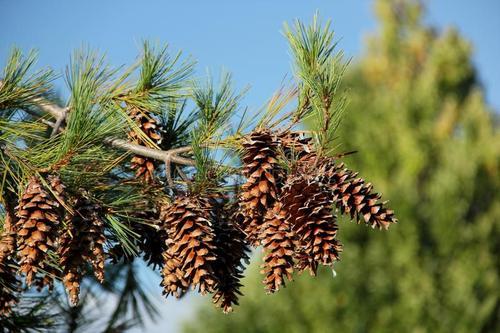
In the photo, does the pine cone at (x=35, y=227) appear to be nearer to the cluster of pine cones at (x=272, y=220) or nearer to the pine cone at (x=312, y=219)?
→ the cluster of pine cones at (x=272, y=220)

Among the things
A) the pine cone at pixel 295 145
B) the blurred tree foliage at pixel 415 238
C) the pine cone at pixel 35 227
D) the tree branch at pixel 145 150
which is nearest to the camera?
the pine cone at pixel 35 227

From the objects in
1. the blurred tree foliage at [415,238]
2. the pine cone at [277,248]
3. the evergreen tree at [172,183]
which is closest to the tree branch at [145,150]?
the evergreen tree at [172,183]

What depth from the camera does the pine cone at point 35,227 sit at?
4.17 feet

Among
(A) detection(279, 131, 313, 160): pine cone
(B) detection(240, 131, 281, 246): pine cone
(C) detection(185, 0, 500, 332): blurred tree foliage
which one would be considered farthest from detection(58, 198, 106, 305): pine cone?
(C) detection(185, 0, 500, 332): blurred tree foliage

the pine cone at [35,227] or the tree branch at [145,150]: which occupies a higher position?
the tree branch at [145,150]

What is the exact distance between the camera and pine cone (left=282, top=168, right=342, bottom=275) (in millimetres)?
1274

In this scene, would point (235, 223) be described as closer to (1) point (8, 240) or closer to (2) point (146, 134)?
(2) point (146, 134)

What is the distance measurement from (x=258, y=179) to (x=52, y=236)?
1.28 feet

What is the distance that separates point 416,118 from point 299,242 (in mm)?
11166

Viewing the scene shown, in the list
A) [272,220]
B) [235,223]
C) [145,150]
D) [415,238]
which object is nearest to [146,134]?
[145,150]

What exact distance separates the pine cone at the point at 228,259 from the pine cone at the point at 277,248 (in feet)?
0.35

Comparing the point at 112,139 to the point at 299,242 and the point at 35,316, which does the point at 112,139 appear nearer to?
the point at 299,242

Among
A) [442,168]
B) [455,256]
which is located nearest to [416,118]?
[442,168]

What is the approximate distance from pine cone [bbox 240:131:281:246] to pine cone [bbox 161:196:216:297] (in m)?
0.08
